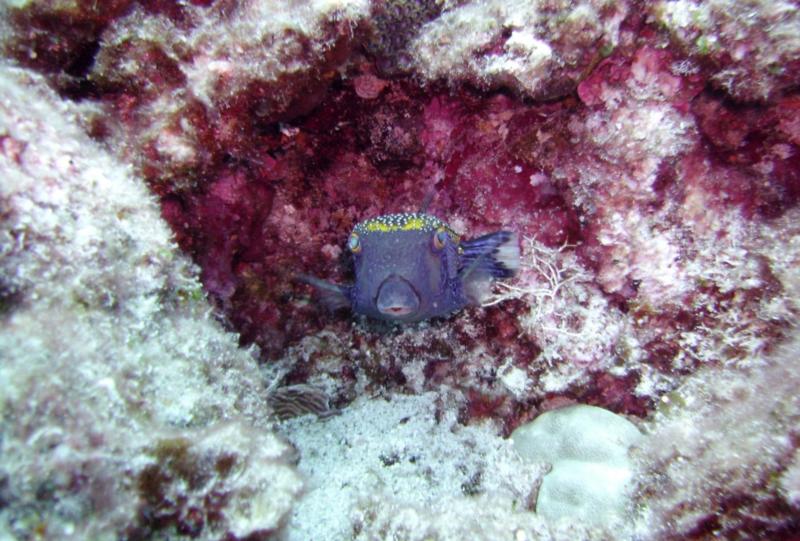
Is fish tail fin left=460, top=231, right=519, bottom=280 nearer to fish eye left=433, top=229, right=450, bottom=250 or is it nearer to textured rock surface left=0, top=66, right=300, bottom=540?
fish eye left=433, top=229, right=450, bottom=250

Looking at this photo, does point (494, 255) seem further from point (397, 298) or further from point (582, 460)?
point (582, 460)

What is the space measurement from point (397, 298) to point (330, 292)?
3.72 ft

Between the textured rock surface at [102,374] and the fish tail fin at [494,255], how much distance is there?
208 cm

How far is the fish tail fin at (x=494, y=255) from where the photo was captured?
3.78 m

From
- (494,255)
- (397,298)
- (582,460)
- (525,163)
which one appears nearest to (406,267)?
(397,298)

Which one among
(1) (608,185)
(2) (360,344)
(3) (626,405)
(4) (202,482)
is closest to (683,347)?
(3) (626,405)

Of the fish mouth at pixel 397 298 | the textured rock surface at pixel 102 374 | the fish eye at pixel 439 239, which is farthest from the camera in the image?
the fish eye at pixel 439 239

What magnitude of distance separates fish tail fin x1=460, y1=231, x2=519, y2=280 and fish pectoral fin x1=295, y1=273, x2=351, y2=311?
1.05m

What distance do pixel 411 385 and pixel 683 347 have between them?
2309 millimetres

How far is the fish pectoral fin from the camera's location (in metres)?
3.92

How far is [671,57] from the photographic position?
119 inches

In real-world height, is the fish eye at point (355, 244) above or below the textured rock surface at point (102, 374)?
above

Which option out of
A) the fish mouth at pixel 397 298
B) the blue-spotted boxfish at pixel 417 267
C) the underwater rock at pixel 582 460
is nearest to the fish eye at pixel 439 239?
the blue-spotted boxfish at pixel 417 267

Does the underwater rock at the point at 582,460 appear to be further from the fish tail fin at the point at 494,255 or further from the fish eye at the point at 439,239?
the fish eye at the point at 439,239
